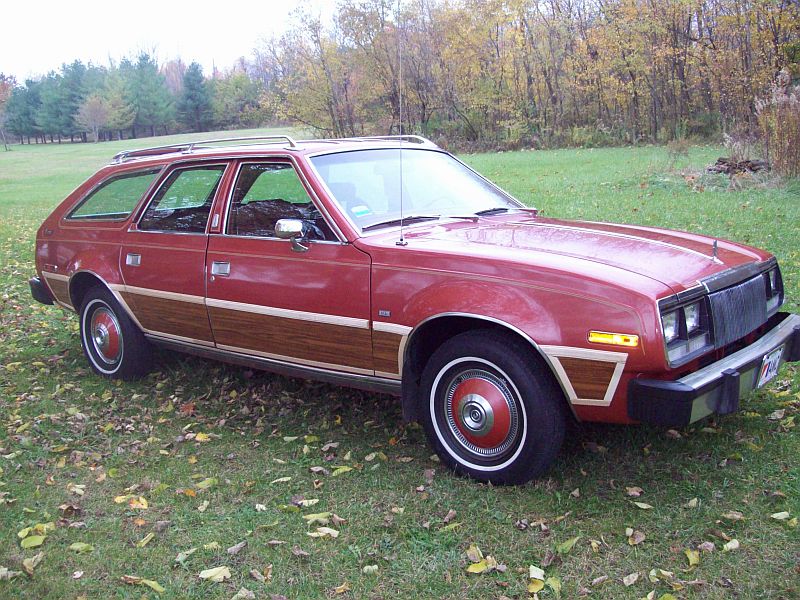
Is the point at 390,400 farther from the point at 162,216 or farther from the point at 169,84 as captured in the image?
the point at 169,84

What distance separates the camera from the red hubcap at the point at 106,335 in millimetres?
5766

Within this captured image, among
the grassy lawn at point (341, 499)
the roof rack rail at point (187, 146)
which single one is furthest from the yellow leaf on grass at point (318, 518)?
the roof rack rail at point (187, 146)

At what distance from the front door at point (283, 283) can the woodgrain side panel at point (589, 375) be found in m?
1.19

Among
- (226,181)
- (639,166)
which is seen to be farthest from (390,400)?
(639,166)

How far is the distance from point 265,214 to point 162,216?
102 cm

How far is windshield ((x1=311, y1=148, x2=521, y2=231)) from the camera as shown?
448cm

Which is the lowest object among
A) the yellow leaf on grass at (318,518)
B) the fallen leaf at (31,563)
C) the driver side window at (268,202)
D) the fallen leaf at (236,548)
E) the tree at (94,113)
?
the fallen leaf at (31,563)

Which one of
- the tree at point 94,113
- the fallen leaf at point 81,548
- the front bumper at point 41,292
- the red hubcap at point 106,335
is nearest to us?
the fallen leaf at point 81,548

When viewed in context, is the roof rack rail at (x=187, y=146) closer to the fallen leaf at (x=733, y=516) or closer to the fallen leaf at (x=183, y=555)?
the fallen leaf at (x=183, y=555)

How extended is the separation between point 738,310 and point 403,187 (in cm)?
215

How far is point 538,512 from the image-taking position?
140 inches

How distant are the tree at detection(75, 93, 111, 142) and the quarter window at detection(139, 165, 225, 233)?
63654 mm

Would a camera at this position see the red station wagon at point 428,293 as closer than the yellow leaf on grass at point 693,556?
No

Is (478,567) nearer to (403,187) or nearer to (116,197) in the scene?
(403,187)
